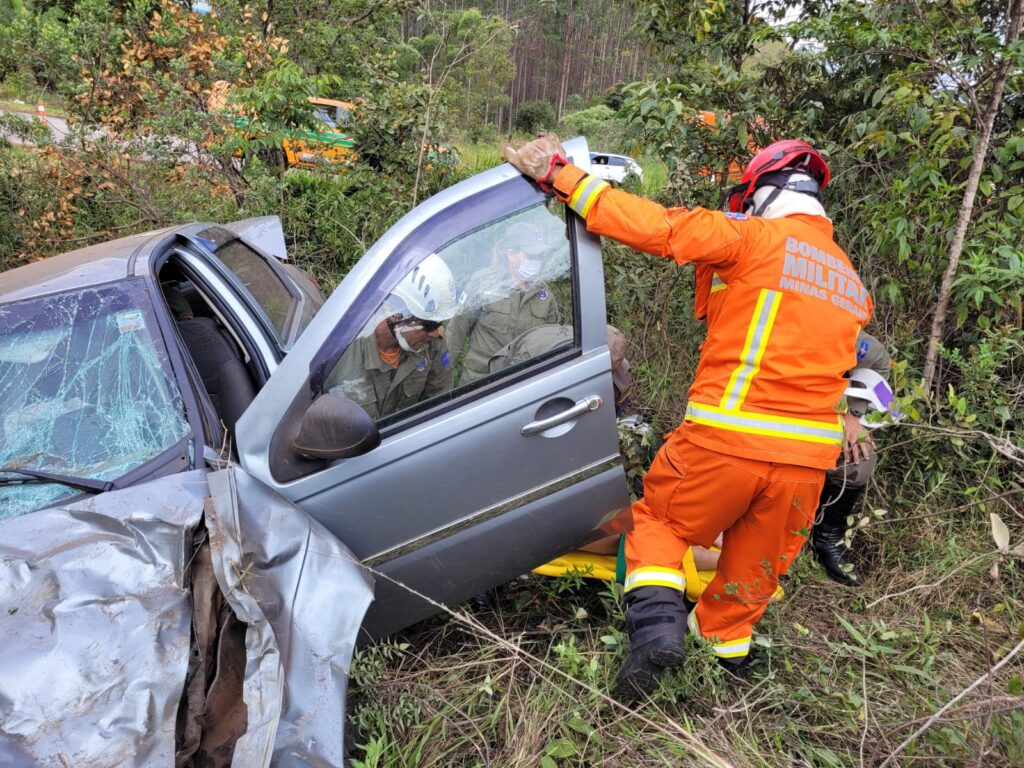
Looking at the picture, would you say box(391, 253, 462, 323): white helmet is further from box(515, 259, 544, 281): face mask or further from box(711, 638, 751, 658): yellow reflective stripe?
box(711, 638, 751, 658): yellow reflective stripe

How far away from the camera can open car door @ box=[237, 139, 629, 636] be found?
2.02 meters

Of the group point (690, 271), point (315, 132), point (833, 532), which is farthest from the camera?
point (315, 132)

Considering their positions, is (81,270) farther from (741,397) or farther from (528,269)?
(741,397)

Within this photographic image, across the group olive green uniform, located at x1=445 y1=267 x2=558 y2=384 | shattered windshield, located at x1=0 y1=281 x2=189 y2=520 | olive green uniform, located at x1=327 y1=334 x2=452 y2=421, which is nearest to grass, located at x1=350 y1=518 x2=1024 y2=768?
olive green uniform, located at x1=327 y1=334 x2=452 y2=421

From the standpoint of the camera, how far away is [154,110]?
5051 millimetres

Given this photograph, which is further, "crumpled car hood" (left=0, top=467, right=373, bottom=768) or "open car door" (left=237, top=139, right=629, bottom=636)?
"open car door" (left=237, top=139, right=629, bottom=636)

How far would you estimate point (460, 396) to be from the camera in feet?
6.89

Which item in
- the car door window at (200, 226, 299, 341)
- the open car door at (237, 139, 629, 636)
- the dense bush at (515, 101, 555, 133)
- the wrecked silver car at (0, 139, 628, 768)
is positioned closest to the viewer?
the wrecked silver car at (0, 139, 628, 768)

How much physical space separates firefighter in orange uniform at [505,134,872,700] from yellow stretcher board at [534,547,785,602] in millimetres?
265

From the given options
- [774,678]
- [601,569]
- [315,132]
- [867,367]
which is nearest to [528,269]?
[601,569]

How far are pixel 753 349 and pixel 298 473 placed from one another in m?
1.43

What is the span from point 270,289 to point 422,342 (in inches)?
61.6

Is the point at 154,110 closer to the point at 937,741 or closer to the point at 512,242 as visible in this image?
the point at 512,242

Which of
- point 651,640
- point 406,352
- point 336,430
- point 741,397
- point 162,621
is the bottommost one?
point 651,640
